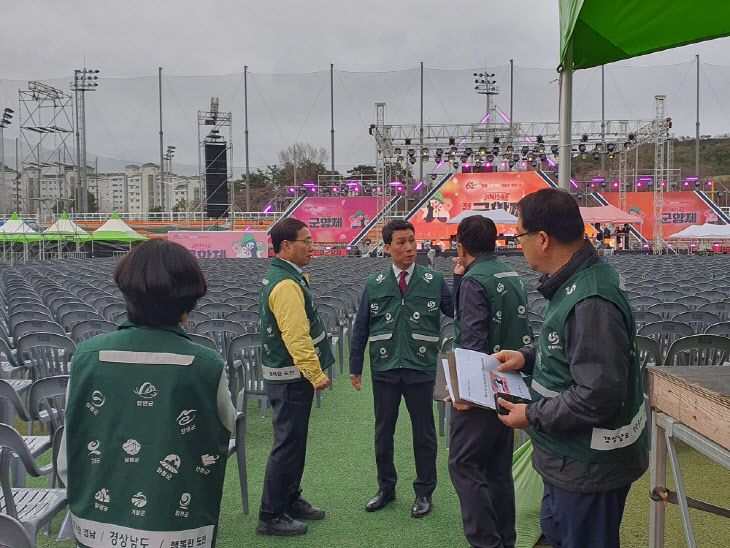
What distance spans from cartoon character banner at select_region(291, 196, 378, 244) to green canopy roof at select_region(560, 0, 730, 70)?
3198cm

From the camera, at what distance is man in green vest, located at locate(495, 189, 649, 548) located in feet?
5.54

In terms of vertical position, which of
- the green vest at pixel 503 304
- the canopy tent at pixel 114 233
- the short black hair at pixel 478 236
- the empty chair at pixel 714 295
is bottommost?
the empty chair at pixel 714 295

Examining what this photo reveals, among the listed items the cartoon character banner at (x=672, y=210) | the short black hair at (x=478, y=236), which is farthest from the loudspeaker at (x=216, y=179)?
the short black hair at (x=478, y=236)

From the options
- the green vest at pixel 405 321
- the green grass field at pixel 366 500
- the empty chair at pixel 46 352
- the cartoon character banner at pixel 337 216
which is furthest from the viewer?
the cartoon character banner at pixel 337 216

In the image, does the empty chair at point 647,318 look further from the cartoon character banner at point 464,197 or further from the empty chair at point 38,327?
the cartoon character banner at point 464,197

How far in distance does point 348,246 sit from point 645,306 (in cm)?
2699

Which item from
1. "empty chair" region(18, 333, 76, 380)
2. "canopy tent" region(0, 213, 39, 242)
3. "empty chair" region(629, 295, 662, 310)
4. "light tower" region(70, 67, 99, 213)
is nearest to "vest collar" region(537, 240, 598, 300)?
"empty chair" region(18, 333, 76, 380)

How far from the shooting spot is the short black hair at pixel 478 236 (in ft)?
9.25

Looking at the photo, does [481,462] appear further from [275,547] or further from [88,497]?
[88,497]

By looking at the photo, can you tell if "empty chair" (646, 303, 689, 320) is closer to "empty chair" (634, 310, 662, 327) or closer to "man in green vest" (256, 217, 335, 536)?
"empty chair" (634, 310, 662, 327)

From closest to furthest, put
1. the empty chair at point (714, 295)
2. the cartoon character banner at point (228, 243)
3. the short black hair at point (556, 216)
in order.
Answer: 1. the short black hair at point (556, 216)
2. the empty chair at point (714, 295)
3. the cartoon character banner at point (228, 243)

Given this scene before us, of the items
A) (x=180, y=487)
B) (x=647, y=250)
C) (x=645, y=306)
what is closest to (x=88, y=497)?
(x=180, y=487)

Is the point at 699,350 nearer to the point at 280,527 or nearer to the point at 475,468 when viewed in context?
the point at 475,468

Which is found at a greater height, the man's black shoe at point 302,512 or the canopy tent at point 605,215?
the canopy tent at point 605,215
